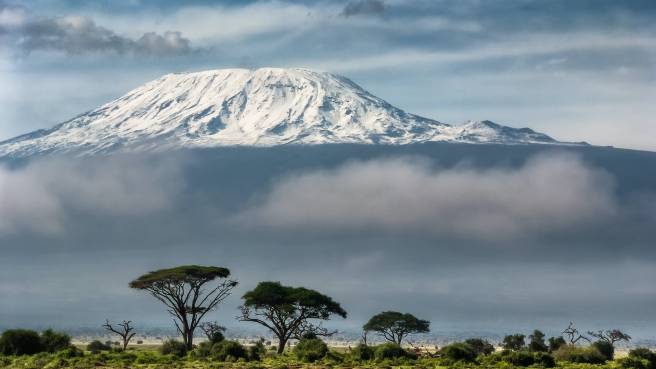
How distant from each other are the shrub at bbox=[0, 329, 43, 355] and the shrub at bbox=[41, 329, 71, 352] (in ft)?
2.87

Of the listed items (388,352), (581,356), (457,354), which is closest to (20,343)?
(388,352)

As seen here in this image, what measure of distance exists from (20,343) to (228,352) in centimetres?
1735

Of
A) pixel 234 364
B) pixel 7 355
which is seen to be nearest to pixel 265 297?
pixel 7 355

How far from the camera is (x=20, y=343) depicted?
8131 cm

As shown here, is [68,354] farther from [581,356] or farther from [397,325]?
[397,325]

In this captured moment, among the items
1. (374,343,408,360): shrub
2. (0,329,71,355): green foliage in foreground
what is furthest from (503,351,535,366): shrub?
(0,329,71,355): green foliage in foreground

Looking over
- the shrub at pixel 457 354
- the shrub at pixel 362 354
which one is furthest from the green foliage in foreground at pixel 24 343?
the shrub at pixel 457 354

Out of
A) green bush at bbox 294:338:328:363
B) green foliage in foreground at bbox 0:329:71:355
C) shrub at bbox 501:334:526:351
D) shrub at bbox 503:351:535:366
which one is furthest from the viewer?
shrub at bbox 501:334:526:351

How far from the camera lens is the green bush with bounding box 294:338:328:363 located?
237ft

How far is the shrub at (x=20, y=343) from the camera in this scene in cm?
8050

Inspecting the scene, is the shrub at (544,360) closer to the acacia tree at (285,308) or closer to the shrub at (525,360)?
the shrub at (525,360)

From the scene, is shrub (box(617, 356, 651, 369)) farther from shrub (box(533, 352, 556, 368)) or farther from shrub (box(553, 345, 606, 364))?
shrub (box(553, 345, 606, 364))

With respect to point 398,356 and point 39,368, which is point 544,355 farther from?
point 39,368

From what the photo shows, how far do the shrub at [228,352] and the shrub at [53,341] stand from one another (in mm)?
14928
